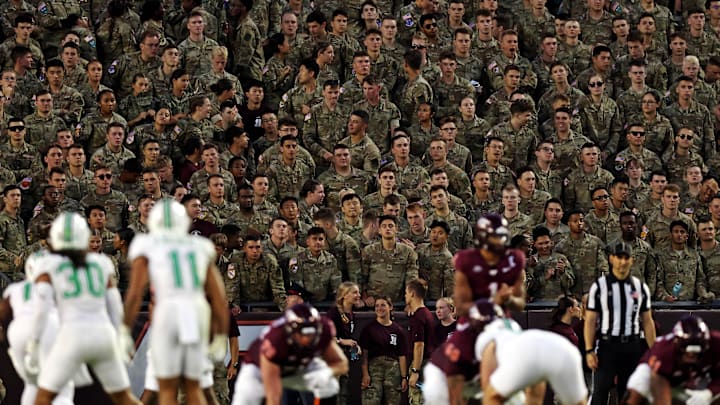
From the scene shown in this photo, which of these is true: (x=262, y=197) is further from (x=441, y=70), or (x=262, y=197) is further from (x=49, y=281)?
(x=49, y=281)

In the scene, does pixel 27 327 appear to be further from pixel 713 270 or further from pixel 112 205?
pixel 713 270

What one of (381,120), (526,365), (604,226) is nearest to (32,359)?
(526,365)

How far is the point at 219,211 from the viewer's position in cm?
1814

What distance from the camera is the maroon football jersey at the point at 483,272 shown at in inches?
544

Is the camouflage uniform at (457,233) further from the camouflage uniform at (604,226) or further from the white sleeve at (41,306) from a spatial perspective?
the white sleeve at (41,306)

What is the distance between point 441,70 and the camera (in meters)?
20.3

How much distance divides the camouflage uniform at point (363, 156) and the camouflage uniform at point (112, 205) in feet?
8.72

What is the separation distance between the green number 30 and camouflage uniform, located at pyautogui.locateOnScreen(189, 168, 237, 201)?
210 inches

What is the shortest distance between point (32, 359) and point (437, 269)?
5394mm

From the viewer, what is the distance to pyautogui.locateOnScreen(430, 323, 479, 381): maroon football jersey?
523 inches

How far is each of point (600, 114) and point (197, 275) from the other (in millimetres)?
9088

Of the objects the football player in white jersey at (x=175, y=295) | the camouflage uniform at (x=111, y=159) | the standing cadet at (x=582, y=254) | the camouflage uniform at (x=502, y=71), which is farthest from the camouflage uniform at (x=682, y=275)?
the football player in white jersey at (x=175, y=295)

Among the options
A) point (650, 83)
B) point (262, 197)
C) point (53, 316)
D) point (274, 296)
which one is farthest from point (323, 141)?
point (53, 316)

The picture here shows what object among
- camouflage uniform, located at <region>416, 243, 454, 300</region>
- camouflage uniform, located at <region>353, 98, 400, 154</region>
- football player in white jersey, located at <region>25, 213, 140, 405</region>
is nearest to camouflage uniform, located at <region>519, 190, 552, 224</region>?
camouflage uniform, located at <region>416, 243, 454, 300</region>
